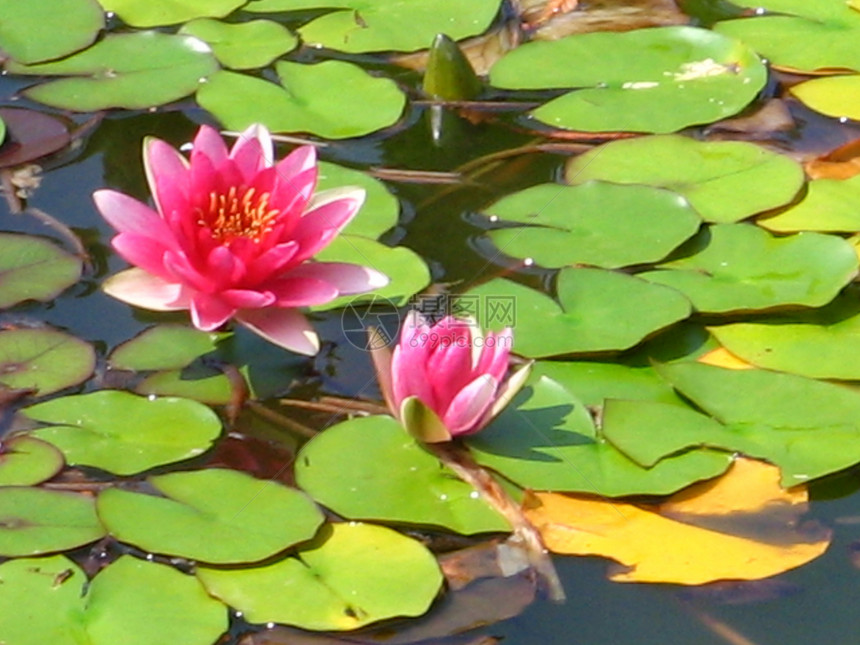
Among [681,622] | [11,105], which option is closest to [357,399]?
[681,622]

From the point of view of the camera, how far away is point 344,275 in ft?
6.99

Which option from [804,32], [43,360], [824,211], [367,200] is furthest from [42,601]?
[804,32]

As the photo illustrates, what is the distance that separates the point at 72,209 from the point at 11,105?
46cm

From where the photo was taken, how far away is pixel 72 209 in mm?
2451

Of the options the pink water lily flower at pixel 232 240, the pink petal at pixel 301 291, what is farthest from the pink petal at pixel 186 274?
the pink petal at pixel 301 291

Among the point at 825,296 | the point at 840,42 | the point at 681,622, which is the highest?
the point at 840,42

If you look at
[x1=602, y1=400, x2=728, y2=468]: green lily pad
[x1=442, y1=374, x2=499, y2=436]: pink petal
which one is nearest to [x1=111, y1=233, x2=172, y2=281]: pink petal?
[x1=442, y1=374, x2=499, y2=436]: pink petal

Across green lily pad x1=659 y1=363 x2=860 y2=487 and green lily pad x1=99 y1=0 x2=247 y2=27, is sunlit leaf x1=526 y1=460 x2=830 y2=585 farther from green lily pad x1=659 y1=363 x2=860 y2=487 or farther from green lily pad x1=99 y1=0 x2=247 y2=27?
green lily pad x1=99 y1=0 x2=247 y2=27

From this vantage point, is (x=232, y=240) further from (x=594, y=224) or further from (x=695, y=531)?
(x=695, y=531)

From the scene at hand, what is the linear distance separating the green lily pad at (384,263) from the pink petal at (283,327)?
0.13 metres

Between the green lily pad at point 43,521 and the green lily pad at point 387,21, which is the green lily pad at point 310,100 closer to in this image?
the green lily pad at point 387,21

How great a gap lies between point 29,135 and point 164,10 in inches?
23.4

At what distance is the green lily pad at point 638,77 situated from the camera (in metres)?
2.74

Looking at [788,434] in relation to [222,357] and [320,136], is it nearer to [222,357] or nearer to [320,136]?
[222,357]
